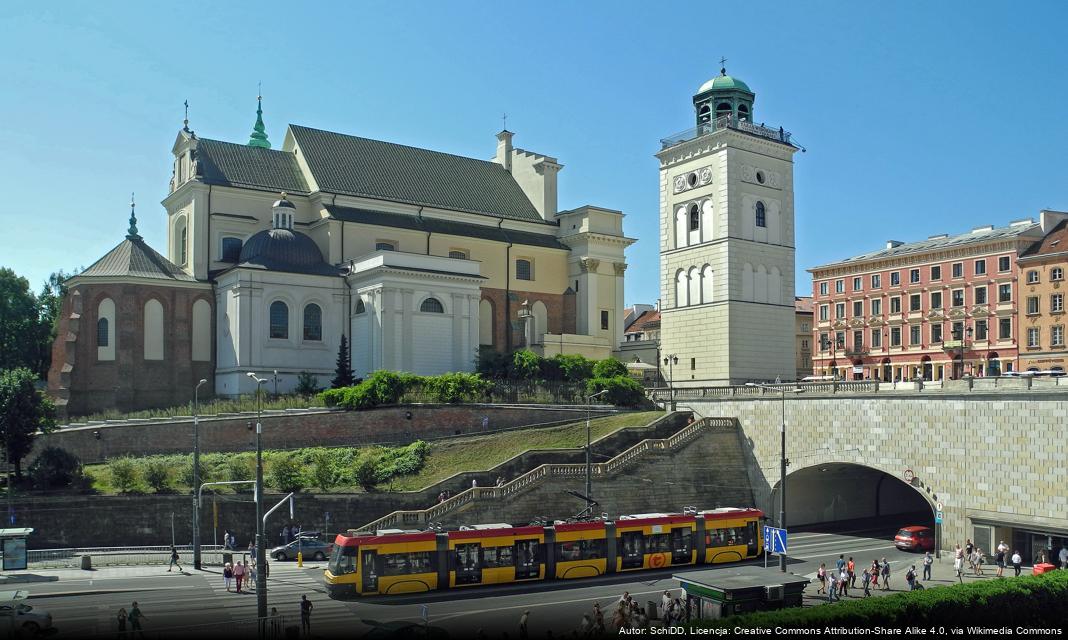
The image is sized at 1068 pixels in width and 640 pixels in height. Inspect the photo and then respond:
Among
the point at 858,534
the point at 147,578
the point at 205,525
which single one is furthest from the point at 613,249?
the point at 147,578

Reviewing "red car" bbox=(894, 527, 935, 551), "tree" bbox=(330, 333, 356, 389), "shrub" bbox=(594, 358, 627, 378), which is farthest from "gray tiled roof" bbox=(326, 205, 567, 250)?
"red car" bbox=(894, 527, 935, 551)

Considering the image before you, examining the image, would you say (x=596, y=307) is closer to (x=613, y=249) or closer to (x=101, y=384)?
(x=613, y=249)

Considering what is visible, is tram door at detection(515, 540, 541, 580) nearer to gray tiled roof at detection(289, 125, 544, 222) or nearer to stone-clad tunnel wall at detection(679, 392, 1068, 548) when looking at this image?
stone-clad tunnel wall at detection(679, 392, 1068, 548)

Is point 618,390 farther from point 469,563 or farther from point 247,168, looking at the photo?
point 247,168

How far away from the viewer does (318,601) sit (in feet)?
120

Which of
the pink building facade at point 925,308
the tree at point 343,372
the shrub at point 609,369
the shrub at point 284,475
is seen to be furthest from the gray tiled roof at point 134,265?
the pink building facade at point 925,308

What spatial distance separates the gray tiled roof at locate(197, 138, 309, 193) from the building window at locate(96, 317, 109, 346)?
12.6m

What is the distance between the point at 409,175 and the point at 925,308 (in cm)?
4424

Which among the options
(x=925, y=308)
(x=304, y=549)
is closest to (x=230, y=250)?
(x=304, y=549)

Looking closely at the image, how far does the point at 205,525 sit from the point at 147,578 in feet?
25.4

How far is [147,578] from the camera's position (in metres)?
40.5

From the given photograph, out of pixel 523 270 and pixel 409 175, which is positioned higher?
pixel 409 175

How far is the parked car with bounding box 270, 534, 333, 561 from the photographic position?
4566cm

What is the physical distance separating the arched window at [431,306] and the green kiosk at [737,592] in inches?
1697
